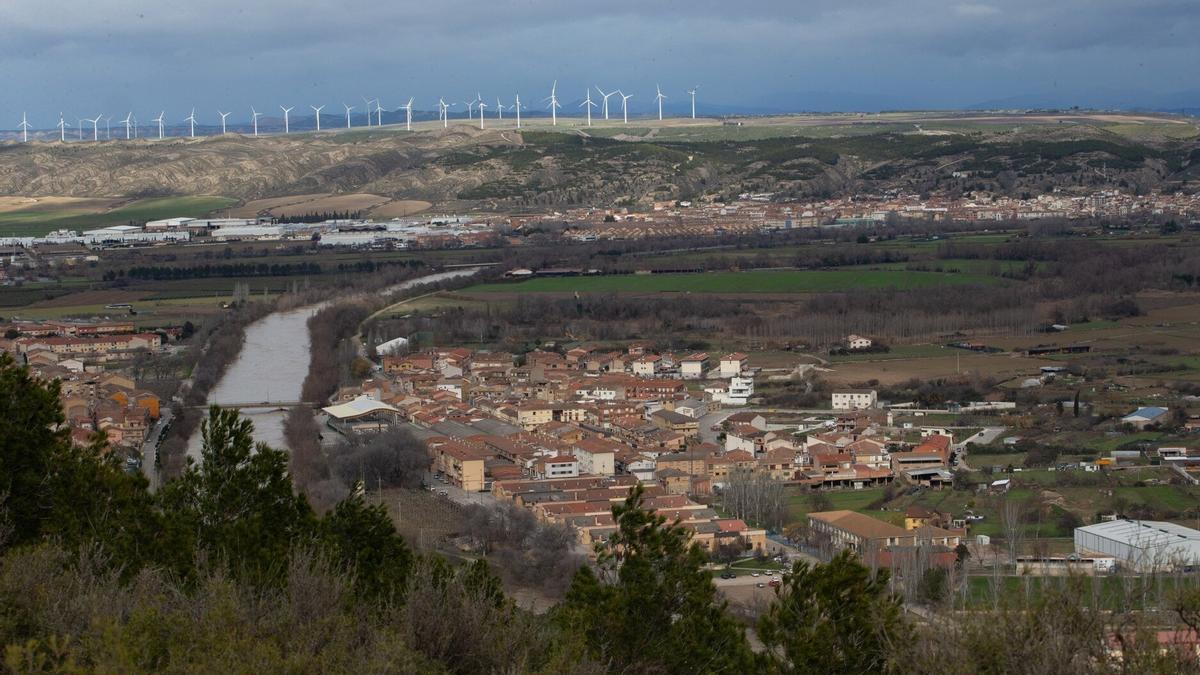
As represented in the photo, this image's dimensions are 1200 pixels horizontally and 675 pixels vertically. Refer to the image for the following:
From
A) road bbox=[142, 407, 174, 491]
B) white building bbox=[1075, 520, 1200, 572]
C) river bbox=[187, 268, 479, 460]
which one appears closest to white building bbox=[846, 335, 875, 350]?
river bbox=[187, 268, 479, 460]

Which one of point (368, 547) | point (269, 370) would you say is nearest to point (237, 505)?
point (368, 547)

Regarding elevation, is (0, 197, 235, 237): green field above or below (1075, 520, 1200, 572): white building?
below

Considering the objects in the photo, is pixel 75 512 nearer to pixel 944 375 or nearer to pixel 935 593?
pixel 935 593

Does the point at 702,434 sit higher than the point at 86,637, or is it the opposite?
the point at 86,637

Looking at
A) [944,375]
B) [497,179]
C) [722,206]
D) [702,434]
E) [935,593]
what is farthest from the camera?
[497,179]

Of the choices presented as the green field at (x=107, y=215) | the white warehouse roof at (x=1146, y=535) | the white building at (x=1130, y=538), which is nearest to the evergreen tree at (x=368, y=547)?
the white building at (x=1130, y=538)

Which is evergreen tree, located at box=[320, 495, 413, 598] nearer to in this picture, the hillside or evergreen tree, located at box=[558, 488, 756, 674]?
evergreen tree, located at box=[558, 488, 756, 674]

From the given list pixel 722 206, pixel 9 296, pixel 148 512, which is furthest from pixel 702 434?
pixel 722 206

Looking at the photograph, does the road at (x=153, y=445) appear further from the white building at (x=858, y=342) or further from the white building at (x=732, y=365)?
the white building at (x=858, y=342)
